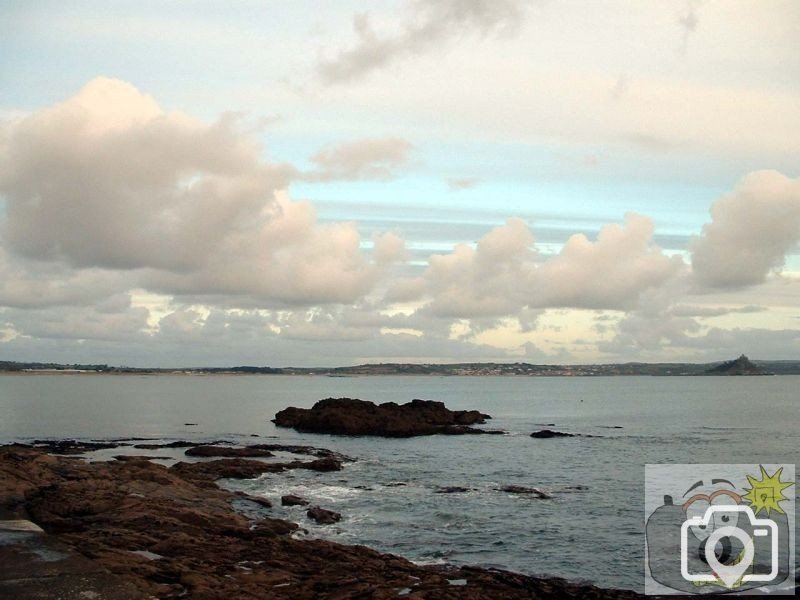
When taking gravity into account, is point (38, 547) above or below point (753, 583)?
above

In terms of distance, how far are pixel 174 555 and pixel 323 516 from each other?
33.8ft

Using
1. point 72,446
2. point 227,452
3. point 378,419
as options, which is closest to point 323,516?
point 227,452

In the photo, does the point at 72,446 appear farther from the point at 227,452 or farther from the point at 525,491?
the point at 525,491

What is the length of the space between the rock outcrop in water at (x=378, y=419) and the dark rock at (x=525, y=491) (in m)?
34.1

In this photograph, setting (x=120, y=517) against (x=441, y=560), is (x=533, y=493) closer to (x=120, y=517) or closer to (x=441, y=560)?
(x=441, y=560)

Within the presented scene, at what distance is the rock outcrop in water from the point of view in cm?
7431

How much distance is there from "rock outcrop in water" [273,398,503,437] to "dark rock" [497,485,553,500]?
34078 millimetres

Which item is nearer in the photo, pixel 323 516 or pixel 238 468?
pixel 323 516

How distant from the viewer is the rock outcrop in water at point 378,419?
7431 centimetres

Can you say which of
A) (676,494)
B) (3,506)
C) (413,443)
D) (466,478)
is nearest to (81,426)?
(413,443)

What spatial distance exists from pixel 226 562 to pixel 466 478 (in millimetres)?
25014

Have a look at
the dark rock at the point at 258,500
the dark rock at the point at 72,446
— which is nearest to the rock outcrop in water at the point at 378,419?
the dark rock at the point at 72,446

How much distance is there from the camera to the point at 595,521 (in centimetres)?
3056

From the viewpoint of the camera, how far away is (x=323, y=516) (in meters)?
29.9
